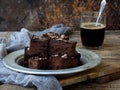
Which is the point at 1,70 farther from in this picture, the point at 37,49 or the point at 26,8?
the point at 26,8

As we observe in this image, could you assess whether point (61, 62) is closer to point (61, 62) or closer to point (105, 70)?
point (61, 62)

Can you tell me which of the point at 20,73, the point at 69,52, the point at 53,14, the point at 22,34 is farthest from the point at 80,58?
the point at 53,14

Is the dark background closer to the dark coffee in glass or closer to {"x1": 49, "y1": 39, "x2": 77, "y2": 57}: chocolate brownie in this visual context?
the dark coffee in glass

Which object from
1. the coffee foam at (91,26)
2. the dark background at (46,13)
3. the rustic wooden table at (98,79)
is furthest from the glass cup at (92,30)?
the dark background at (46,13)

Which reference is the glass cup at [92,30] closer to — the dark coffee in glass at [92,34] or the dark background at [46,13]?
the dark coffee in glass at [92,34]

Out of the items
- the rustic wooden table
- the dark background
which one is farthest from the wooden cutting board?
the dark background
